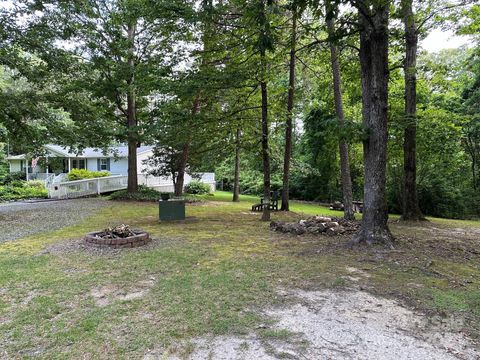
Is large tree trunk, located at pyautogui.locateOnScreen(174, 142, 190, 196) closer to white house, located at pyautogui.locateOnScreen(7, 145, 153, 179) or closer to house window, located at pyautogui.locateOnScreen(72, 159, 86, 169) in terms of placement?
white house, located at pyautogui.locateOnScreen(7, 145, 153, 179)

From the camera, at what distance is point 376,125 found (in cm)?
611

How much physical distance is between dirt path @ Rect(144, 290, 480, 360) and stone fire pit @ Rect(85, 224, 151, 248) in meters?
3.80

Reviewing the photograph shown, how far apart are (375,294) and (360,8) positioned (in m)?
4.73

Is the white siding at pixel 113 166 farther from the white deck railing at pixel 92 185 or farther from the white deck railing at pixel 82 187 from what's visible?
the white deck railing at pixel 82 187

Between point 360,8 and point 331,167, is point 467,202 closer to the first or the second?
point 331,167

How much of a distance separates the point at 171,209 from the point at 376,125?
639 centimetres

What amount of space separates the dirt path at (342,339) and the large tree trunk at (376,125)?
2.80 m

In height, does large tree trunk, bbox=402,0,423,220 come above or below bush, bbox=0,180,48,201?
above

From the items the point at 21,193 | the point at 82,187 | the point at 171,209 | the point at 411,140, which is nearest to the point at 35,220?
the point at 171,209

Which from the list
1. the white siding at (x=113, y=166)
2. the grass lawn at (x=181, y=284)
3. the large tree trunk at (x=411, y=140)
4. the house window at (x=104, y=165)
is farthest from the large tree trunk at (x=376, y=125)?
the house window at (x=104, y=165)

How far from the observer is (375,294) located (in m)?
3.86

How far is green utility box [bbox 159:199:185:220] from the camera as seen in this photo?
9883 mm

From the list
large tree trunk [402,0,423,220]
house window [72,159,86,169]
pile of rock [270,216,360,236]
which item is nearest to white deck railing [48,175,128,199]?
house window [72,159,86,169]

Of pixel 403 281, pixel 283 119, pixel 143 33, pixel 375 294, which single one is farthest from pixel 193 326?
pixel 143 33
